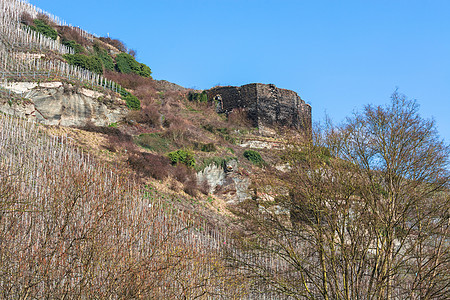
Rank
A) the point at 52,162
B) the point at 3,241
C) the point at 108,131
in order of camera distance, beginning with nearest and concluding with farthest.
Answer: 1. the point at 3,241
2. the point at 52,162
3. the point at 108,131

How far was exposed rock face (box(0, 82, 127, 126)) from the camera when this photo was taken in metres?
19.9

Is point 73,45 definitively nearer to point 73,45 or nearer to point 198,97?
point 73,45

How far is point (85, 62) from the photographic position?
28016mm

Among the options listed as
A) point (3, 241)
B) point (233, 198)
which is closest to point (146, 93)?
point (233, 198)

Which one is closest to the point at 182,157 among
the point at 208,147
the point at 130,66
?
the point at 208,147

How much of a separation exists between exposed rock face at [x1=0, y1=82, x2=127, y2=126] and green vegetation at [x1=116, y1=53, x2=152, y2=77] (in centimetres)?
1543

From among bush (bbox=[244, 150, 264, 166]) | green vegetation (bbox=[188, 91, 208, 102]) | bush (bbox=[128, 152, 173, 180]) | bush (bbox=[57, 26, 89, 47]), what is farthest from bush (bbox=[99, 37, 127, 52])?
bush (bbox=[128, 152, 173, 180])

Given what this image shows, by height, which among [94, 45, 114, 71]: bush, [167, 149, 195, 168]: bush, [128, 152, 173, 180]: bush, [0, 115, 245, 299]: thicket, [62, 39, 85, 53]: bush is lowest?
[0, 115, 245, 299]: thicket

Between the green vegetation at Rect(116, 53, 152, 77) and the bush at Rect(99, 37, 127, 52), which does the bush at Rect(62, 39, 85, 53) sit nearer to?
the green vegetation at Rect(116, 53, 152, 77)

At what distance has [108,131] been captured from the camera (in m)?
20.6

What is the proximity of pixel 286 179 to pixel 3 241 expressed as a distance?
18.8 feet

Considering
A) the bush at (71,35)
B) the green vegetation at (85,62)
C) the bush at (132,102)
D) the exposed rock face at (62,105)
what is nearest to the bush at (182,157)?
the exposed rock face at (62,105)

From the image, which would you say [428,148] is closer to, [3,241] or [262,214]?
[262,214]

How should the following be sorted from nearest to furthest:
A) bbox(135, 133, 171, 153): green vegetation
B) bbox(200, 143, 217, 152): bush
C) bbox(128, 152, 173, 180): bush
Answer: bbox(128, 152, 173, 180): bush < bbox(135, 133, 171, 153): green vegetation < bbox(200, 143, 217, 152): bush
